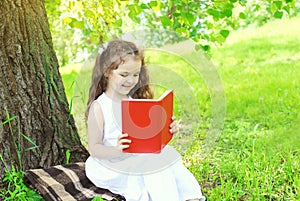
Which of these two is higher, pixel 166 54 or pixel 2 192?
pixel 166 54

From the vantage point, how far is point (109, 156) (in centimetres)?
235

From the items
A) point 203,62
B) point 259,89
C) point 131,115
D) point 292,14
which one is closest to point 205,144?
point 203,62

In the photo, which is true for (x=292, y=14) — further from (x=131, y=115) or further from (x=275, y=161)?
(x=131, y=115)

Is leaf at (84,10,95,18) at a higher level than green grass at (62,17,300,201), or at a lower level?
higher

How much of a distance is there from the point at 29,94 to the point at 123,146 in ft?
2.33

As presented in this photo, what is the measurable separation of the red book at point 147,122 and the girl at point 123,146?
0.05m

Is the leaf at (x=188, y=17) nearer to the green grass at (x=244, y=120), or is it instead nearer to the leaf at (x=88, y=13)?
the green grass at (x=244, y=120)

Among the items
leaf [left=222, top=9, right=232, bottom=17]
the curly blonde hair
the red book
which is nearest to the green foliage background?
leaf [left=222, top=9, right=232, bottom=17]

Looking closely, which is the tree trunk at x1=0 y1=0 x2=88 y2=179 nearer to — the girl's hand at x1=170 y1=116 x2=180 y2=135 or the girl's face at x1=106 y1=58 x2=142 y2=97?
the girl's face at x1=106 y1=58 x2=142 y2=97

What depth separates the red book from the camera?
7.04ft

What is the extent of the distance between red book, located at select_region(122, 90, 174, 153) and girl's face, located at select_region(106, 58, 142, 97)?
0.16 m

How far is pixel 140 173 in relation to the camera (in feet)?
7.72

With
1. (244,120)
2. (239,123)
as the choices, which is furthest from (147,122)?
(244,120)

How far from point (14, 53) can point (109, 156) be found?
743 mm
